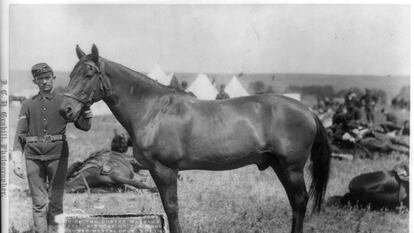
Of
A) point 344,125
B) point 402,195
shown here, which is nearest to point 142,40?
point 344,125

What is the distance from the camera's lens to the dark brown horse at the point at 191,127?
12.8 ft

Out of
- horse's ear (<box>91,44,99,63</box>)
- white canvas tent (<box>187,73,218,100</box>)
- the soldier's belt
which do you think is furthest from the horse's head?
white canvas tent (<box>187,73,218,100</box>)

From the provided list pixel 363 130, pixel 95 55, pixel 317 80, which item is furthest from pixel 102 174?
pixel 363 130

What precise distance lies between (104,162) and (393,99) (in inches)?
131

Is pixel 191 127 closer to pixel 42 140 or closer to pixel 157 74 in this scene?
pixel 157 74

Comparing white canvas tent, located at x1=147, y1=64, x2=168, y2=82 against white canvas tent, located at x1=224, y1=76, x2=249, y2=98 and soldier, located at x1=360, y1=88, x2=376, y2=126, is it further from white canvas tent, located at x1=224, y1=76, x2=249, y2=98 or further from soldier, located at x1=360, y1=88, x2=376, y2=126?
soldier, located at x1=360, y1=88, x2=376, y2=126

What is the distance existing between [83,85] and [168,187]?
1193 mm

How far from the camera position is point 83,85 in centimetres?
382

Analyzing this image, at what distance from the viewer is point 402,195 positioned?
476cm

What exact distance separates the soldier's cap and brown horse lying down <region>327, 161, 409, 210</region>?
10.8ft

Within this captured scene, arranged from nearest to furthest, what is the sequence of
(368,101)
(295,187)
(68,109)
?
(68,109)
(295,187)
(368,101)

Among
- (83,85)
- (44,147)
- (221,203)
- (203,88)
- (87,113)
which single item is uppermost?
(203,88)

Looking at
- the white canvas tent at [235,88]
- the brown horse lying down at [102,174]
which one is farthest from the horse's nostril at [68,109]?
the white canvas tent at [235,88]

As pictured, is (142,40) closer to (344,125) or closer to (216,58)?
(216,58)
